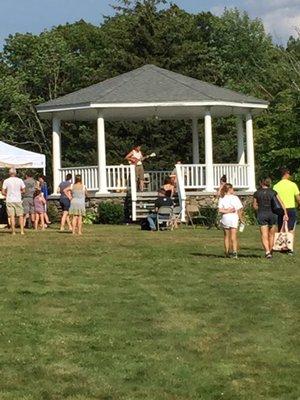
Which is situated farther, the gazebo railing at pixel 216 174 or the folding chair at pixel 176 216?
the gazebo railing at pixel 216 174

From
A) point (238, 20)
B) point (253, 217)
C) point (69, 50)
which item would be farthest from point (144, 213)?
point (238, 20)

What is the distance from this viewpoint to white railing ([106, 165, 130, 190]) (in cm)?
3428

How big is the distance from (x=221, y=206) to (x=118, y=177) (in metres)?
14.3

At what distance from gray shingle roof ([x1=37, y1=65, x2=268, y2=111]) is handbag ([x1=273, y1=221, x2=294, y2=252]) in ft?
43.7

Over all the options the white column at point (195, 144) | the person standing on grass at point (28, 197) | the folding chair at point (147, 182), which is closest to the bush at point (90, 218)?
the folding chair at point (147, 182)

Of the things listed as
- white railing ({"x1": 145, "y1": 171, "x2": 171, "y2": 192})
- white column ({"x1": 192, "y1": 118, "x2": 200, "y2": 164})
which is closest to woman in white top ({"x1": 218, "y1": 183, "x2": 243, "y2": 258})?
white railing ({"x1": 145, "y1": 171, "x2": 171, "y2": 192})

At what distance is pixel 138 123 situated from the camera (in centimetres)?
5569

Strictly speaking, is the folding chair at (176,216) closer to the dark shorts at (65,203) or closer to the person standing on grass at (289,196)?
the dark shorts at (65,203)

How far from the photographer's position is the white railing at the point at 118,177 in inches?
1350

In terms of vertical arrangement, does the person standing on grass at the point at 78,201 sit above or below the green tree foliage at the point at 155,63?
below

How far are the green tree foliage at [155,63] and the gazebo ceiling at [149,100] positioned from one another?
27.1 feet

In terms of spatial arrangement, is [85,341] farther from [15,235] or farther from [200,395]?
[15,235]

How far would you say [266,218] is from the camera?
2031 cm

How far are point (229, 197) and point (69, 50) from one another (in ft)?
173
